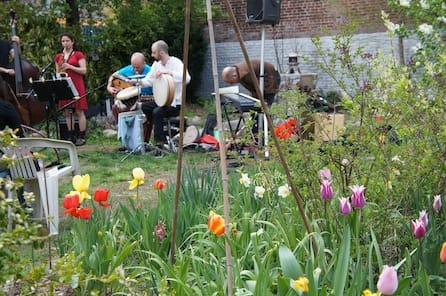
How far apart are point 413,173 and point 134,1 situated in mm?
13136

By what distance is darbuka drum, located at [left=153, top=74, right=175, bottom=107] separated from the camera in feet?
31.3

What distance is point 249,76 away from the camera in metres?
9.86

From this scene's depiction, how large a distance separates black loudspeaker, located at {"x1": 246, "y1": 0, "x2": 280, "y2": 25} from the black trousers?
175 centimetres

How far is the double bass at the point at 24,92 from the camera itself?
31.1 ft

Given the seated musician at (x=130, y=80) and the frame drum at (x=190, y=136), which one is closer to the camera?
the seated musician at (x=130, y=80)

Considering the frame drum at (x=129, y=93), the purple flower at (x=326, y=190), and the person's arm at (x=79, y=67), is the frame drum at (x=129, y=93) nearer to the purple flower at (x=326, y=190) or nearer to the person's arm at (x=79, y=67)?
the person's arm at (x=79, y=67)

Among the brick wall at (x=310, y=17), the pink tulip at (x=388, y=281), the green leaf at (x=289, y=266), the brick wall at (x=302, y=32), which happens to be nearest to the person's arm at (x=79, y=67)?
the brick wall at (x=302, y=32)

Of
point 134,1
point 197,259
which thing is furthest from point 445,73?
point 134,1

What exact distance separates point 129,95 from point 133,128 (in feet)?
1.66

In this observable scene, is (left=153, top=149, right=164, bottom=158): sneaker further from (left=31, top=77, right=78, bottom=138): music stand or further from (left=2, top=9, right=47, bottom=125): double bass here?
(left=2, top=9, right=47, bottom=125): double bass

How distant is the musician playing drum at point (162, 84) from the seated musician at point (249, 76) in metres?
0.57

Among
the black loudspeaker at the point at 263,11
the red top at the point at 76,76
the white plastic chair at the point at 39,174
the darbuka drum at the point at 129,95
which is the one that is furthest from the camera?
the red top at the point at 76,76

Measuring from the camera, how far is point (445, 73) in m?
3.60

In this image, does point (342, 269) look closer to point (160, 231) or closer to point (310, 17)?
point (160, 231)
